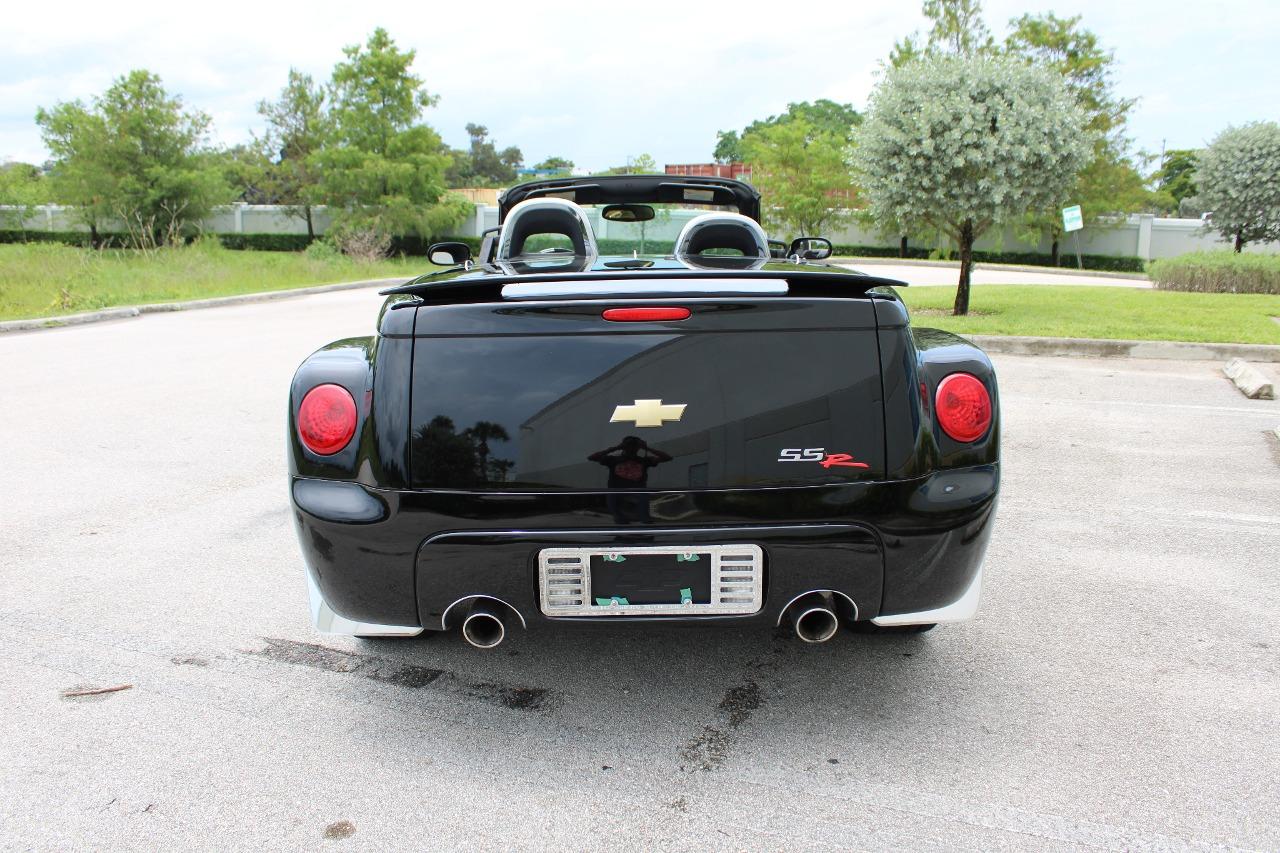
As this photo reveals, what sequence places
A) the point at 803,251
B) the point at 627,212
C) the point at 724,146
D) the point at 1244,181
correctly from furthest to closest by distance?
the point at 724,146
the point at 1244,181
the point at 803,251
the point at 627,212

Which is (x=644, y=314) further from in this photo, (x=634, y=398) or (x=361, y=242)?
(x=361, y=242)

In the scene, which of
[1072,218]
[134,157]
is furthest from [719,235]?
[134,157]

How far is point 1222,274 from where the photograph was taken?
1919cm

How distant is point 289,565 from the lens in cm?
405

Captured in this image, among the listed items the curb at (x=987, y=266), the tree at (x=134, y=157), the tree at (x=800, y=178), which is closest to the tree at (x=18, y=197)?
the tree at (x=134, y=157)

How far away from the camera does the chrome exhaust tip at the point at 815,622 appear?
8.36 ft

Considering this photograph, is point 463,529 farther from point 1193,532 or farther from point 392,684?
point 1193,532

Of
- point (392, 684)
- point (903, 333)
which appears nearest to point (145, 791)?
point (392, 684)

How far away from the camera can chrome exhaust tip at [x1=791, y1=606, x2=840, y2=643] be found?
2549 millimetres

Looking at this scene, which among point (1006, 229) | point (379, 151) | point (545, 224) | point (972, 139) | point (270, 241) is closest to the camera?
point (545, 224)

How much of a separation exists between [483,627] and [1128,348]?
10.5 m

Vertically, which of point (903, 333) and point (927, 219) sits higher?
point (927, 219)

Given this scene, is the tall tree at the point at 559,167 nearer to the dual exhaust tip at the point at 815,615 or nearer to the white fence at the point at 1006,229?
the white fence at the point at 1006,229

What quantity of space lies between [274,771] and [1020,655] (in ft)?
7.90
